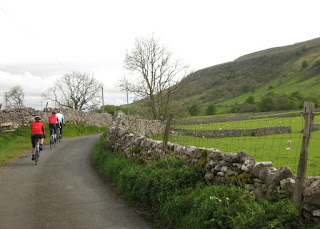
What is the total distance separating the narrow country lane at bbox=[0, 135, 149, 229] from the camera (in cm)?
605

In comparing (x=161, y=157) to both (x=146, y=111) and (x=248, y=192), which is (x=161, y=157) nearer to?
(x=248, y=192)

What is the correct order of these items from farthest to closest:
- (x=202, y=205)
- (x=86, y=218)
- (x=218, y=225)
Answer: (x=86, y=218)
(x=202, y=205)
(x=218, y=225)

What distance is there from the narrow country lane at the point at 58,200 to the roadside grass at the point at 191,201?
1.56ft

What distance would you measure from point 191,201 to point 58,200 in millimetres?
3806

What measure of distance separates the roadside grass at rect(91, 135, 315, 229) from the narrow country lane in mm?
477

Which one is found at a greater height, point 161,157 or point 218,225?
point 161,157

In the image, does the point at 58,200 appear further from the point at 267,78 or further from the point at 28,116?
the point at 267,78

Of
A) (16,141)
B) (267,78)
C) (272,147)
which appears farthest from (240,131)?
(267,78)

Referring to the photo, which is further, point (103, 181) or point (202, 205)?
point (103, 181)

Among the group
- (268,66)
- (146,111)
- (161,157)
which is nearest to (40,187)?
(161,157)

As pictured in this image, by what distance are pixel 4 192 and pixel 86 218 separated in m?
3.50

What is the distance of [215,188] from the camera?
5.70m

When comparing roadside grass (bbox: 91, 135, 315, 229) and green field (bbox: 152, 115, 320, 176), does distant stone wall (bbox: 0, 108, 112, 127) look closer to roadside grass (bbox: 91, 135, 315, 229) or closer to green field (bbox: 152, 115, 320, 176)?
green field (bbox: 152, 115, 320, 176)

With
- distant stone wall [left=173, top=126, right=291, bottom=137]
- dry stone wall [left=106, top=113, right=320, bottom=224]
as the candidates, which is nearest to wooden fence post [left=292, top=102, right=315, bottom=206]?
dry stone wall [left=106, top=113, right=320, bottom=224]
